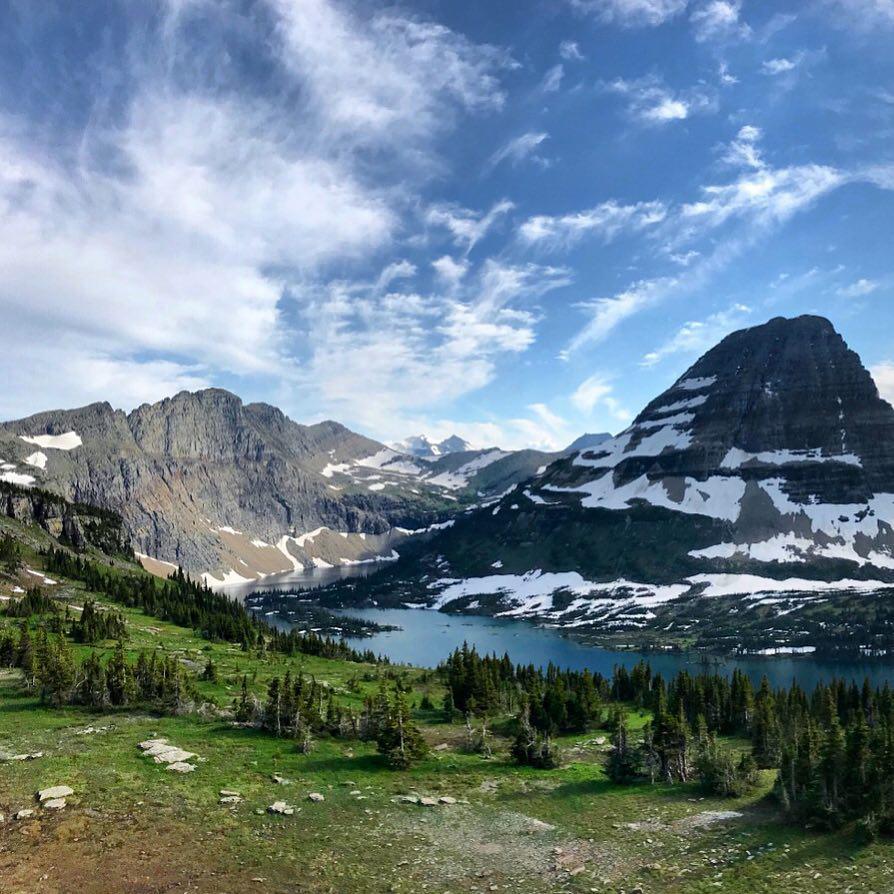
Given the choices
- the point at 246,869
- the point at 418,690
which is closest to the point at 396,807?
the point at 246,869

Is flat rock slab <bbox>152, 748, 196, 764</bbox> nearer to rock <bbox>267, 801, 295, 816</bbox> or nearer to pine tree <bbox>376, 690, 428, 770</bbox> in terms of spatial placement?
rock <bbox>267, 801, 295, 816</bbox>

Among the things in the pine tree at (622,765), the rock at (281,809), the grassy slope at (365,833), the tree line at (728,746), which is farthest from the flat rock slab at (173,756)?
the pine tree at (622,765)

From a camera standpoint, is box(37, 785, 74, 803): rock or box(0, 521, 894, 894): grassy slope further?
box(37, 785, 74, 803): rock

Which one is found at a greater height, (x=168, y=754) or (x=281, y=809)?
(x=168, y=754)

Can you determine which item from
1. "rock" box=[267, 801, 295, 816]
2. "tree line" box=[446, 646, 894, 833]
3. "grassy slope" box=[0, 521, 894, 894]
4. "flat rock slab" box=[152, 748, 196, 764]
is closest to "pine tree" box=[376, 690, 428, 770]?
"grassy slope" box=[0, 521, 894, 894]

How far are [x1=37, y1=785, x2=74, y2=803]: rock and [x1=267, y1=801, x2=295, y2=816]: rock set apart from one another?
981 cm

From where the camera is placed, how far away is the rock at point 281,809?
112ft

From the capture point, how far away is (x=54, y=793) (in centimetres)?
3403

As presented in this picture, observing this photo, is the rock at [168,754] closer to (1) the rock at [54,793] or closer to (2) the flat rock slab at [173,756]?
(2) the flat rock slab at [173,756]

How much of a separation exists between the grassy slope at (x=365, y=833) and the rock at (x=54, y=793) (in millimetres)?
685

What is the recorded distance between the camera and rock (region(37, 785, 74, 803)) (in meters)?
33.6

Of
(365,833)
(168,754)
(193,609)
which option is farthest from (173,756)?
(193,609)

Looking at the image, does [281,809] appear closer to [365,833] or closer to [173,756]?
[365,833]

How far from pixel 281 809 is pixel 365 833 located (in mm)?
4743
